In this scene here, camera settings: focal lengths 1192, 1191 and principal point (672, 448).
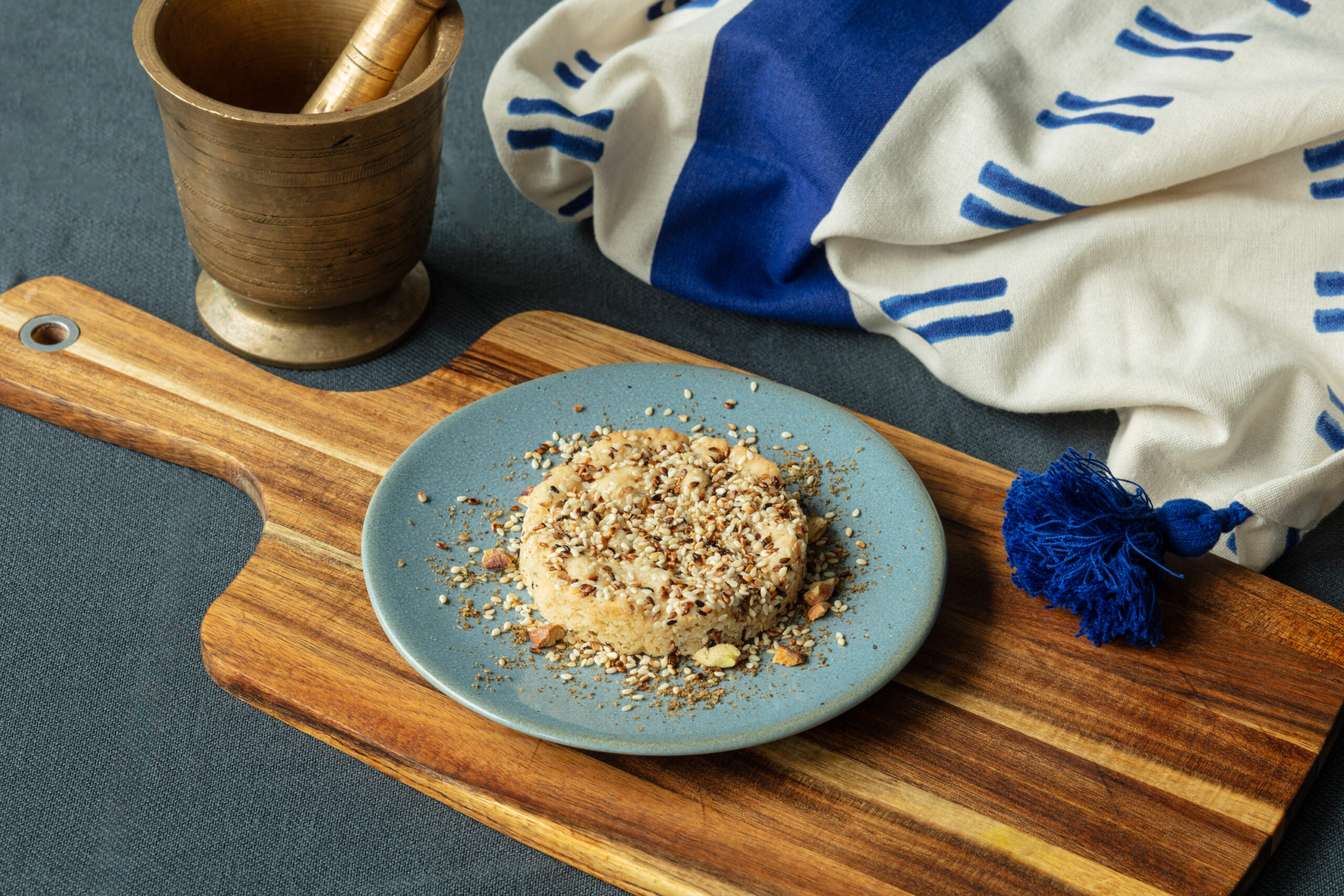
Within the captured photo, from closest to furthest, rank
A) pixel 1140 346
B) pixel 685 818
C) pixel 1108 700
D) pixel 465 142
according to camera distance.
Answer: pixel 685 818, pixel 1108 700, pixel 1140 346, pixel 465 142

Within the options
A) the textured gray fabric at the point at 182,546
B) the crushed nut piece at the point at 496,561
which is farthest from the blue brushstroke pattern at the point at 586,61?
the crushed nut piece at the point at 496,561

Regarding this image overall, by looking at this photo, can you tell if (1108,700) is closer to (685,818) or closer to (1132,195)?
(685,818)

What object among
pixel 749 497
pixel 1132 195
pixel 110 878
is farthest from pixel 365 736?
pixel 1132 195

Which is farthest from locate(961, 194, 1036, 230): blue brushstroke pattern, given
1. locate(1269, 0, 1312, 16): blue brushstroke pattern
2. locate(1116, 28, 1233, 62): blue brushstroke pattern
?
locate(1269, 0, 1312, 16): blue brushstroke pattern

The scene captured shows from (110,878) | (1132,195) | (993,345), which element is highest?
Answer: (1132,195)

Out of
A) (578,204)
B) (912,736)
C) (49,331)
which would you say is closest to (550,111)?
(578,204)

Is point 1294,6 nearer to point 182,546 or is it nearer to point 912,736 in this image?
point 912,736
